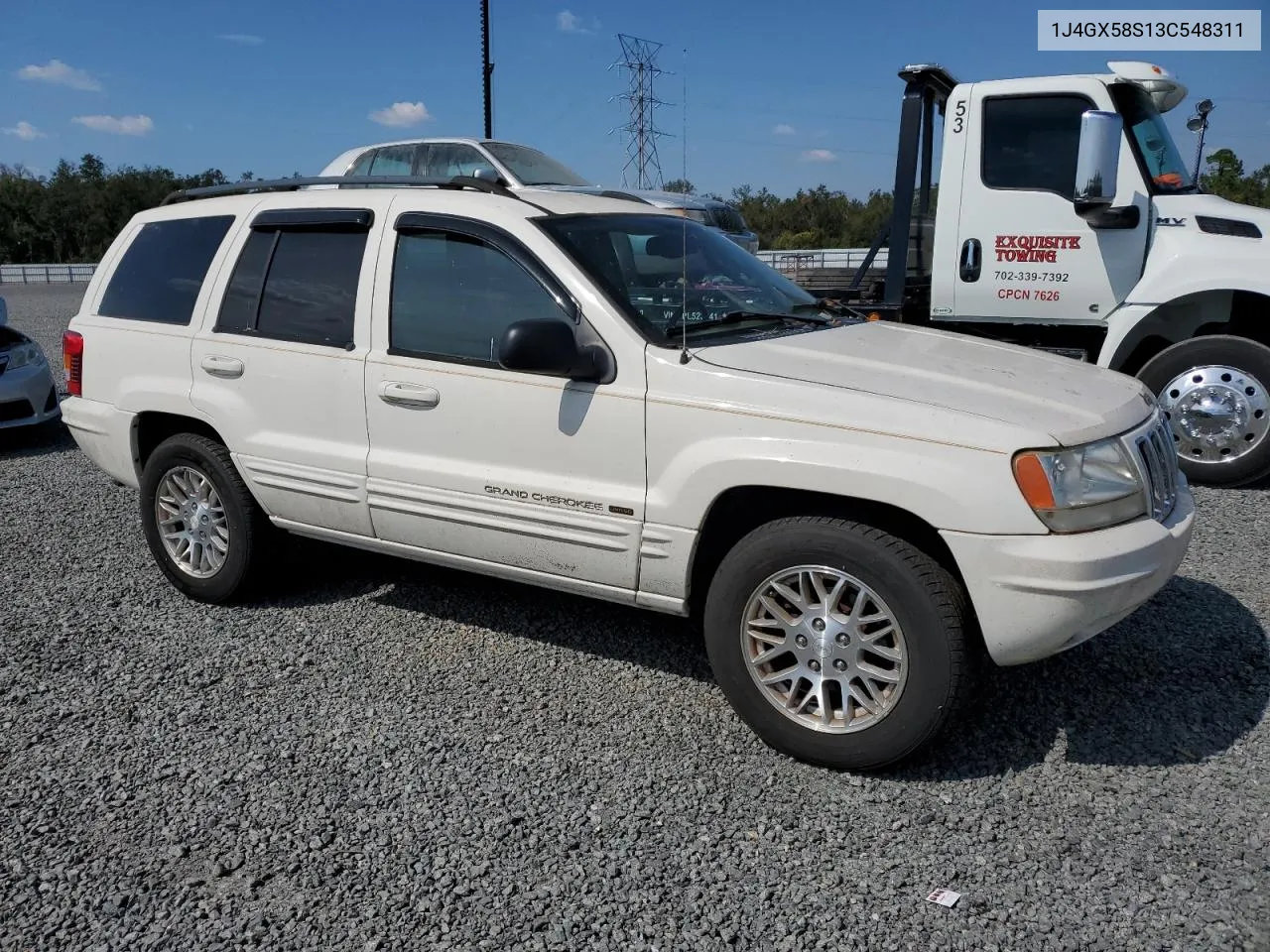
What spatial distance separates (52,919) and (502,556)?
1.81 meters

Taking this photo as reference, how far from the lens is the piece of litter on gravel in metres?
2.68

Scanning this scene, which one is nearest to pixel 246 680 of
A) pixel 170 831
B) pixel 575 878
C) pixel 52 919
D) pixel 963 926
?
pixel 170 831

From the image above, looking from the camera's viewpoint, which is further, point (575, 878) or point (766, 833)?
point (766, 833)

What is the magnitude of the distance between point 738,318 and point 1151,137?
4567 mm

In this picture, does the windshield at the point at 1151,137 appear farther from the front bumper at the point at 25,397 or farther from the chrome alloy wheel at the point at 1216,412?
the front bumper at the point at 25,397

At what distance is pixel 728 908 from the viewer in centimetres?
268

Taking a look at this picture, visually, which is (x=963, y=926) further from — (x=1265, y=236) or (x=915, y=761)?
(x=1265, y=236)

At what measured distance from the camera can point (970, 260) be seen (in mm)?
7176

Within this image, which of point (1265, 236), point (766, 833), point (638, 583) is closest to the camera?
point (766, 833)

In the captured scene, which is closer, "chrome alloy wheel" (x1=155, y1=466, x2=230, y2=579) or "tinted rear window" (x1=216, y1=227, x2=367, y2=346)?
"tinted rear window" (x1=216, y1=227, x2=367, y2=346)

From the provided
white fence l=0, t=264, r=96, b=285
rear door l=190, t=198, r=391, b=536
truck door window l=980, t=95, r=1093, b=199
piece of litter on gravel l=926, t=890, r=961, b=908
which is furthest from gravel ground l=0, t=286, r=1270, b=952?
white fence l=0, t=264, r=96, b=285

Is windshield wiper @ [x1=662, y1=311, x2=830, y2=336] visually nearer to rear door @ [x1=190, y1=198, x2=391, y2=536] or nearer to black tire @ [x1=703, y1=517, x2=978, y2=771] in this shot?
black tire @ [x1=703, y1=517, x2=978, y2=771]

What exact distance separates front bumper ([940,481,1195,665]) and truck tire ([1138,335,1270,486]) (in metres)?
3.85

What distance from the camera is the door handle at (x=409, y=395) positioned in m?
3.93
